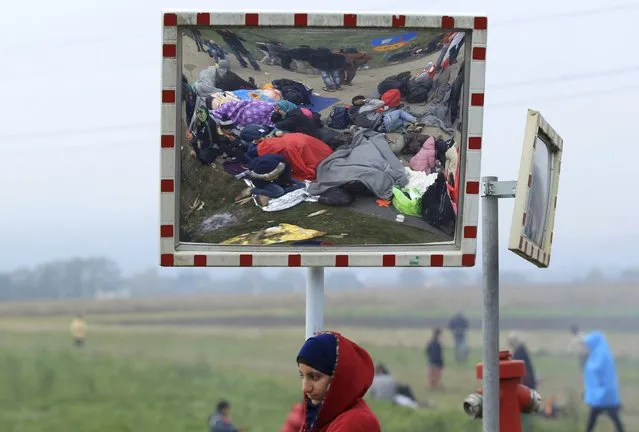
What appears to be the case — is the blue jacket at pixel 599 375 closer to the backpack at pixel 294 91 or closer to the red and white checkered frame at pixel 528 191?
the red and white checkered frame at pixel 528 191

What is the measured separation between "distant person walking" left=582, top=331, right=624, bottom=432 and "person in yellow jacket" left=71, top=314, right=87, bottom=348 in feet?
29.4

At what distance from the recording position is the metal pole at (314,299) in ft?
19.1

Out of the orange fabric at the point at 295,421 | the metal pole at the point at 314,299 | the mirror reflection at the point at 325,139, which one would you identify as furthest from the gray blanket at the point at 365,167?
the orange fabric at the point at 295,421

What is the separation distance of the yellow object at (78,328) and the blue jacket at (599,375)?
932cm

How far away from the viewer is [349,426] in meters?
4.38

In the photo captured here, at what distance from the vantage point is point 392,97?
5785 mm

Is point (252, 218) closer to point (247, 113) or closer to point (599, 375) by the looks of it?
point (247, 113)

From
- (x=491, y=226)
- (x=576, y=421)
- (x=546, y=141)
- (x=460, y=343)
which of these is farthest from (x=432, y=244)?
(x=460, y=343)

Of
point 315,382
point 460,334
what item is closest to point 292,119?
point 315,382

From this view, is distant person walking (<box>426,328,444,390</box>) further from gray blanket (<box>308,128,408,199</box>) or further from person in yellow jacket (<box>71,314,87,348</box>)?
gray blanket (<box>308,128,408,199</box>)

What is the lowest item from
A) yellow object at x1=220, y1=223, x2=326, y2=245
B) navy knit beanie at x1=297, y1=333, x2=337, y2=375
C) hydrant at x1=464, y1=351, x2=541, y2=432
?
hydrant at x1=464, y1=351, x2=541, y2=432

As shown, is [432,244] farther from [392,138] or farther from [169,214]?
[169,214]

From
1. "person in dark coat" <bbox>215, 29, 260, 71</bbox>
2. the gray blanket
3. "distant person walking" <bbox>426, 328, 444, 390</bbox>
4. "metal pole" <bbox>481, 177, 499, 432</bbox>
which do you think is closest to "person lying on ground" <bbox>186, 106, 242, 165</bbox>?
"person in dark coat" <bbox>215, 29, 260, 71</bbox>

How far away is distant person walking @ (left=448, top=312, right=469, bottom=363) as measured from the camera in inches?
788
